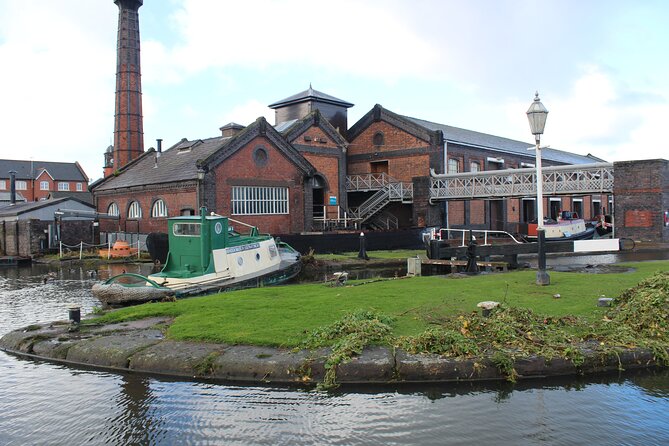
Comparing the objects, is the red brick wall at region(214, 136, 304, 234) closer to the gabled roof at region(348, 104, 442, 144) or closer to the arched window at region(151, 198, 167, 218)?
the arched window at region(151, 198, 167, 218)

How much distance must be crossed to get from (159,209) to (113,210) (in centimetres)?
591

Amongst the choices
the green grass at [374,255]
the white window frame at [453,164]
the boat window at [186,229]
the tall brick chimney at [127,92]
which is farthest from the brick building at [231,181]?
the boat window at [186,229]

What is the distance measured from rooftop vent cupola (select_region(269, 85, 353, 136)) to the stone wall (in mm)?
20922

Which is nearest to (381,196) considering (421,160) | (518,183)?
(421,160)

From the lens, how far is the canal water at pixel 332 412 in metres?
6.04

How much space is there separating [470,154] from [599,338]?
35.7 m

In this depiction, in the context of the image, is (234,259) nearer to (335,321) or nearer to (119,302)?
(119,302)

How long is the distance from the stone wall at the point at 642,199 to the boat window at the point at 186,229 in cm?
2348

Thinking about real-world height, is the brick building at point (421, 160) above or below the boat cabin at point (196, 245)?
above

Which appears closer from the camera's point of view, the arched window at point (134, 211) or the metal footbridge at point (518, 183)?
the metal footbridge at point (518, 183)

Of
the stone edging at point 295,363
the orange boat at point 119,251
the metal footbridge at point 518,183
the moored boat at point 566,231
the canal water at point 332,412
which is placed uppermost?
the metal footbridge at point 518,183

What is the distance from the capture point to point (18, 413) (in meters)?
6.98

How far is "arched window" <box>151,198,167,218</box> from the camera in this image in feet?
103

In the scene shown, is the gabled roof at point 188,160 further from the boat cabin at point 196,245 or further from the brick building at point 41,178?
the brick building at point 41,178
